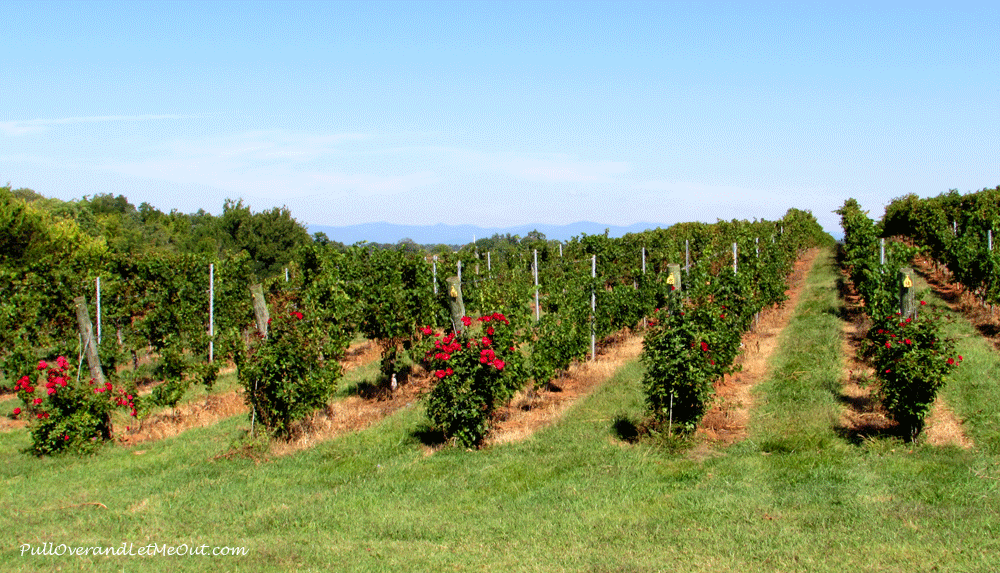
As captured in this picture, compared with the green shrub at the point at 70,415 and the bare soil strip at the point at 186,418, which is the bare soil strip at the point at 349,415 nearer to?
the bare soil strip at the point at 186,418

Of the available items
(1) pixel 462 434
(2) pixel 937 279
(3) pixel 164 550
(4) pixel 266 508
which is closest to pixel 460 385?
(1) pixel 462 434

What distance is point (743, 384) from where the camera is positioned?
11781 millimetres

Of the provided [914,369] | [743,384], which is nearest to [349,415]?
[743,384]

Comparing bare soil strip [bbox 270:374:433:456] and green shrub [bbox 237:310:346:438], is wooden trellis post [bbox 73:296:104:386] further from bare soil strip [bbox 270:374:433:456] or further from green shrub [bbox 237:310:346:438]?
bare soil strip [bbox 270:374:433:456]

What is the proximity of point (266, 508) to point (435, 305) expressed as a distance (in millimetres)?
7030

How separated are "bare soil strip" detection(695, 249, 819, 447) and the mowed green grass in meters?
0.34

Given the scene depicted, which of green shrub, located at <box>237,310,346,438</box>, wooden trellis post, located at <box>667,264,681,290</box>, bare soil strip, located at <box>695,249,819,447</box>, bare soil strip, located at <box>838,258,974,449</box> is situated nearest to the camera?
bare soil strip, located at <box>838,258,974,449</box>

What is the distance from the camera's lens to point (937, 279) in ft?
76.2

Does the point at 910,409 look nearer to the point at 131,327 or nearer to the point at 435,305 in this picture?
the point at 435,305

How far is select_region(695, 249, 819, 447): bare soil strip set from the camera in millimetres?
9070

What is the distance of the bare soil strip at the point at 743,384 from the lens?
9.07 meters

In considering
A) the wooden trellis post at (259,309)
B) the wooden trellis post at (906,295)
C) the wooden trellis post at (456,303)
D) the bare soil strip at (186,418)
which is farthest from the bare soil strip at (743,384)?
the wooden trellis post at (259,309)

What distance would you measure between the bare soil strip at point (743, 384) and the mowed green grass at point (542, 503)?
1.10 ft

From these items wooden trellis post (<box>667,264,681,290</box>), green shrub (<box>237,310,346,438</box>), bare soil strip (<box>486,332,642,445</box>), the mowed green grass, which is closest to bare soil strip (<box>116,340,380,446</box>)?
the mowed green grass
